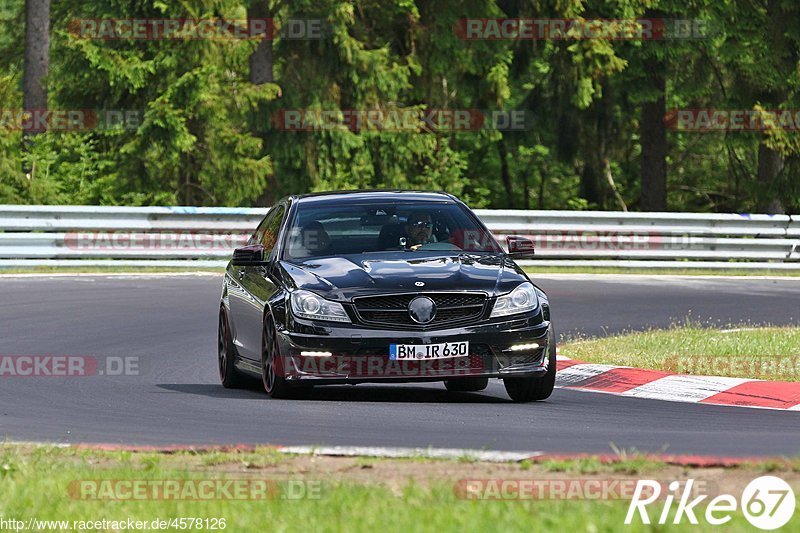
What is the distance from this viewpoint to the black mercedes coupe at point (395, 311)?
11.7 m

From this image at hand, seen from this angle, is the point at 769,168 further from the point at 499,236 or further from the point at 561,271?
the point at 499,236

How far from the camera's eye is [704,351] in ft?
50.2

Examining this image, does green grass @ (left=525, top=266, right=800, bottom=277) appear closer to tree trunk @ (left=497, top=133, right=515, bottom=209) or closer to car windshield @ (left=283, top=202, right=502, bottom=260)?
car windshield @ (left=283, top=202, right=502, bottom=260)

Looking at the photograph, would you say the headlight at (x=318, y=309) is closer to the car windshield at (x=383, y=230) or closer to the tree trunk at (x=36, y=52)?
the car windshield at (x=383, y=230)

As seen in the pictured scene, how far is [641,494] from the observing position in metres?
7.25

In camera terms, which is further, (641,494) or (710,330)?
(710,330)

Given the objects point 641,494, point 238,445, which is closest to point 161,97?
point 238,445

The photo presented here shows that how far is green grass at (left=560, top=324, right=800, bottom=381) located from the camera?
14.2 m

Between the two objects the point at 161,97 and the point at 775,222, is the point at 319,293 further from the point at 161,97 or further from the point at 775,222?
the point at 161,97

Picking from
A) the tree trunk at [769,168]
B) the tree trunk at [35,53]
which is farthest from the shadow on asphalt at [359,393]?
the tree trunk at [769,168]

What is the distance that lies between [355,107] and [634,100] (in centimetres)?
651

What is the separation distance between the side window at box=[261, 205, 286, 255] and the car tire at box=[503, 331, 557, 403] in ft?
7.58

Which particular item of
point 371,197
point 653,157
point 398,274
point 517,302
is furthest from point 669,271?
point 398,274

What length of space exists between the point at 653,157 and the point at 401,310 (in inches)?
1089
